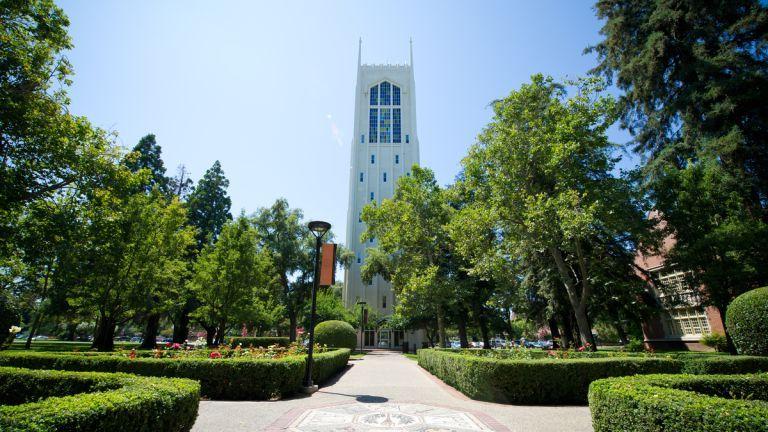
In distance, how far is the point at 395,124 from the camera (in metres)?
56.1

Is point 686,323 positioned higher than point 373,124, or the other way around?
point 373,124

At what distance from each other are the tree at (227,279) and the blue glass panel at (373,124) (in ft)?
117

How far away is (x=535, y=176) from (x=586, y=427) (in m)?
12.3

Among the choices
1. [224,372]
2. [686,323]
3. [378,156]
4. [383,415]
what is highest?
[378,156]

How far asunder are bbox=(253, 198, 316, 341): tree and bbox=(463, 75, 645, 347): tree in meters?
27.8

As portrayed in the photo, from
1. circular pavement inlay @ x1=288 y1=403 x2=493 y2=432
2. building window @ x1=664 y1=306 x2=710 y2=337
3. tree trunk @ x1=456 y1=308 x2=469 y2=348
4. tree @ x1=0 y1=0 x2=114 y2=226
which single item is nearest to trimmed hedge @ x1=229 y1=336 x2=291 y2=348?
tree trunk @ x1=456 y1=308 x2=469 y2=348

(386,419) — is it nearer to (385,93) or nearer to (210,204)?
(210,204)

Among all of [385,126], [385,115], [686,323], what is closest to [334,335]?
[686,323]

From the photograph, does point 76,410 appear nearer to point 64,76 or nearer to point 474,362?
point 474,362

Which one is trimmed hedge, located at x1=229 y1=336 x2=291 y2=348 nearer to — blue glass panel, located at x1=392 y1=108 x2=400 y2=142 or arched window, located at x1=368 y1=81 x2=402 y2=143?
arched window, located at x1=368 y1=81 x2=402 y2=143

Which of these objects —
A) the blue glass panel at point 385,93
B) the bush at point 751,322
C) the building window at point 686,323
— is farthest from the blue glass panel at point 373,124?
the bush at point 751,322

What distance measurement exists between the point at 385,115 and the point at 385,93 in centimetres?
433

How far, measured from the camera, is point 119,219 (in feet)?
54.2

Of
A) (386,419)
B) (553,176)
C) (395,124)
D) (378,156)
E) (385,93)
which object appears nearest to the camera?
(386,419)
